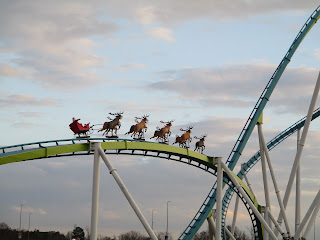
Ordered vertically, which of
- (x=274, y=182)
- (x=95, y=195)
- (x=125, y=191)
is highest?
(x=274, y=182)

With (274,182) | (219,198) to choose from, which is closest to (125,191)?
(219,198)

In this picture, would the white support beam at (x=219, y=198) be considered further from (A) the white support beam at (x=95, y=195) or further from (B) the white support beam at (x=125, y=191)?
(A) the white support beam at (x=95, y=195)

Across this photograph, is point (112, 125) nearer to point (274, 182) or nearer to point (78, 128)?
point (78, 128)

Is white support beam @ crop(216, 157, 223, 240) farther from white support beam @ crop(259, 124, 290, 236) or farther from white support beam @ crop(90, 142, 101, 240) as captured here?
white support beam @ crop(90, 142, 101, 240)

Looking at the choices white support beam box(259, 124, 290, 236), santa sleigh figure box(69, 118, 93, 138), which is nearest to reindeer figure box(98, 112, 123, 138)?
santa sleigh figure box(69, 118, 93, 138)

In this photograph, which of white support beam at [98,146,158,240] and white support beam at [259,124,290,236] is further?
Result: white support beam at [259,124,290,236]

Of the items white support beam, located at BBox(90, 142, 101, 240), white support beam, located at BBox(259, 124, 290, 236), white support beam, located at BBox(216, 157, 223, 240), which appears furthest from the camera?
white support beam, located at BBox(259, 124, 290, 236)

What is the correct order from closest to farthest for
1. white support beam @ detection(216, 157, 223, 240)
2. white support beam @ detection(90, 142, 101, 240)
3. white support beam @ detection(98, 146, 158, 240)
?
white support beam @ detection(90, 142, 101, 240)
white support beam @ detection(98, 146, 158, 240)
white support beam @ detection(216, 157, 223, 240)

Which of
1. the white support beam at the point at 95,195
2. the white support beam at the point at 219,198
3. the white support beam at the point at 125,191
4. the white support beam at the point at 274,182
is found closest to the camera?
the white support beam at the point at 95,195

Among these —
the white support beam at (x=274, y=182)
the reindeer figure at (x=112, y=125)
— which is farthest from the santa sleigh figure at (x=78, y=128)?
the white support beam at (x=274, y=182)

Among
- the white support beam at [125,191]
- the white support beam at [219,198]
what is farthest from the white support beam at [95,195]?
the white support beam at [219,198]

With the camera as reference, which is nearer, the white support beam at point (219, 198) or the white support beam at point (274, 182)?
the white support beam at point (219, 198)

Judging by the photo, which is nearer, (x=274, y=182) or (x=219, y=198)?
(x=219, y=198)

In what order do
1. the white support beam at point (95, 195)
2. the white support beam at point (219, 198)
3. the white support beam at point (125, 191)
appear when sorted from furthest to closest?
1. the white support beam at point (219, 198)
2. the white support beam at point (125, 191)
3. the white support beam at point (95, 195)
